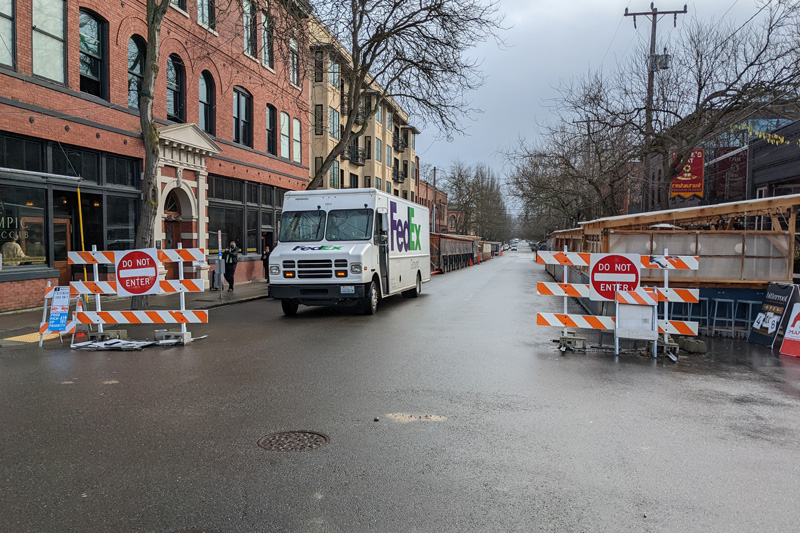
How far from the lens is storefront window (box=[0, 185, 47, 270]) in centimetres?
1337

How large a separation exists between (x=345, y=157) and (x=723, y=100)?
2886 cm

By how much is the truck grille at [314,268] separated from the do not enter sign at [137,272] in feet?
11.8

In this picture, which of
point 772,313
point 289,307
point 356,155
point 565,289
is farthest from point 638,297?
point 356,155

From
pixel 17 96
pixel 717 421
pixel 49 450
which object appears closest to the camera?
pixel 49 450

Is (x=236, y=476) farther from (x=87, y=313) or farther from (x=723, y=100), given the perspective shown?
(x=723, y=100)

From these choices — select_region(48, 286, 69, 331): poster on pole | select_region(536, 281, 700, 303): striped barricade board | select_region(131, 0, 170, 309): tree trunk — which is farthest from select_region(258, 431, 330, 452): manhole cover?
select_region(131, 0, 170, 309): tree trunk

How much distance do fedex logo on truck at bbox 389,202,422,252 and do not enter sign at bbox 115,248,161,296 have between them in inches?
265

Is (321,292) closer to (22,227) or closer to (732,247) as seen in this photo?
(22,227)

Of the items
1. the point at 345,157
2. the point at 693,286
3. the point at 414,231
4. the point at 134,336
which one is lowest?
the point at 134,336

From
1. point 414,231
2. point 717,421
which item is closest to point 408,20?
point 414,231

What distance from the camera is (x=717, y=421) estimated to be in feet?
18.2

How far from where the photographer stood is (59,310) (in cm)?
972

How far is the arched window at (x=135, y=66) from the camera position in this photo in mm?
17391

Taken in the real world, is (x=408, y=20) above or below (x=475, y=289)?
above
